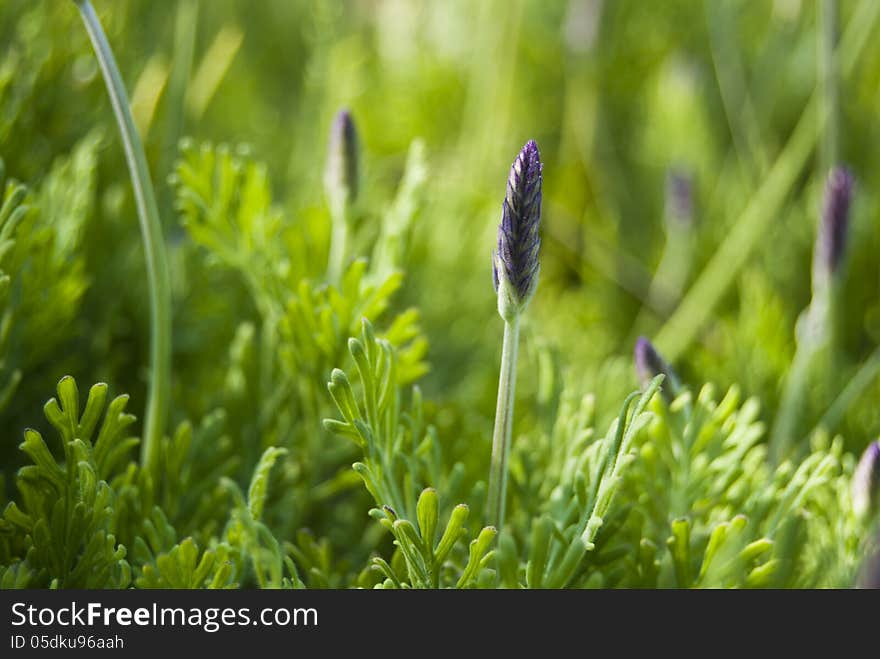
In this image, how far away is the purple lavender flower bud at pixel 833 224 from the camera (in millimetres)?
445

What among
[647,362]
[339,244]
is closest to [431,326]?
[339,244]

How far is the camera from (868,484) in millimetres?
361

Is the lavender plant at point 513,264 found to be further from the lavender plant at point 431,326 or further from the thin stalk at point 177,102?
the thin stalk at point 177,102

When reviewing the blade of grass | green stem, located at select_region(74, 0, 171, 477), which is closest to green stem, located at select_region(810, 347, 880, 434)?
the blade of grass

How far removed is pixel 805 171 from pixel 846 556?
504 mm

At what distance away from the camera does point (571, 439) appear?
403 millimetres

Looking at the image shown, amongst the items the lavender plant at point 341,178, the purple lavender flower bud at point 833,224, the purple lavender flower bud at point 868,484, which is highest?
the lavender plant at point 341,178

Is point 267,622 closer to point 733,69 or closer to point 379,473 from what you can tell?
point 379,473

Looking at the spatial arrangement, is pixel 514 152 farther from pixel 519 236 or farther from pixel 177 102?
pixel 519 236

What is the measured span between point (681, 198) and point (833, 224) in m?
0.17

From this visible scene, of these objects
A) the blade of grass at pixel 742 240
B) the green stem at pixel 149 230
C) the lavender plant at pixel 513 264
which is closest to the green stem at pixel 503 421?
the lavender plant at pixel 513 264

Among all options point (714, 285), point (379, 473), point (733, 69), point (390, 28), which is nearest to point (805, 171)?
point (733, 69)

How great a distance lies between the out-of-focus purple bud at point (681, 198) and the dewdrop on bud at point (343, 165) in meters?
0.26

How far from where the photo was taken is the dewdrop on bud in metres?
0.46
